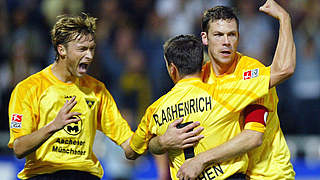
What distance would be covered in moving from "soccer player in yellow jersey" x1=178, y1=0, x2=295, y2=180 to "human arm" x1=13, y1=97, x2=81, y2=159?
1.00 meters

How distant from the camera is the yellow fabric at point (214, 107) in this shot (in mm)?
4156

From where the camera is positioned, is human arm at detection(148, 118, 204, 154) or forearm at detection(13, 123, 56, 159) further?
forearm at detection(13, 123, 56, 159)

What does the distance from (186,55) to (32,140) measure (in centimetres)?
143

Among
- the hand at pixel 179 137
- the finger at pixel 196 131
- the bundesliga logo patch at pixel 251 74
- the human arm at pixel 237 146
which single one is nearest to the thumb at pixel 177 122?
the hand at pixel 179 137

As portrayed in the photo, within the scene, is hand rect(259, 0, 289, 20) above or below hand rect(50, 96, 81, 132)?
above

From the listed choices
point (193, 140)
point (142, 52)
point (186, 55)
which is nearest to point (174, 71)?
point (186, 55)

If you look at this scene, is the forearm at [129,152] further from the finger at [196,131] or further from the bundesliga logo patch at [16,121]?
the bundesliga logo patch at [16,121]

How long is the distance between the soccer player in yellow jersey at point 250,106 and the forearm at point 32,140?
1.11 metres

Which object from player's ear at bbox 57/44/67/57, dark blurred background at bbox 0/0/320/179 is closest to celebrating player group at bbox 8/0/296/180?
player's ear at bbox 57/44/67/57

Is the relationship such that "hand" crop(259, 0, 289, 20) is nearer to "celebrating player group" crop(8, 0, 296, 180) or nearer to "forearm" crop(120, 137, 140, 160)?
"celebrating player group" crop(8, 0, 296, 180)

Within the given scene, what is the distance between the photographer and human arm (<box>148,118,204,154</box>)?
4.25 meters

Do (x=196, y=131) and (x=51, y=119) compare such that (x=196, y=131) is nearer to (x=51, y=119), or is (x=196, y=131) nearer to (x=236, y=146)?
(x=236, y=146)

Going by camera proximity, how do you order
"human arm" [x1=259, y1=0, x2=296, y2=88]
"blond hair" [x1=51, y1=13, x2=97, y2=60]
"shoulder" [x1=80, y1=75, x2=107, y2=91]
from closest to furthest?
"human arm" [x1=259, y1=0, x2=296, y2=88] → "blond hair" [x1=51, y1=13, x2=97, y2=60] → "shoulder" [x1=80, y1=75, x2=107, y2=91]

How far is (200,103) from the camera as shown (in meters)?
4.21
